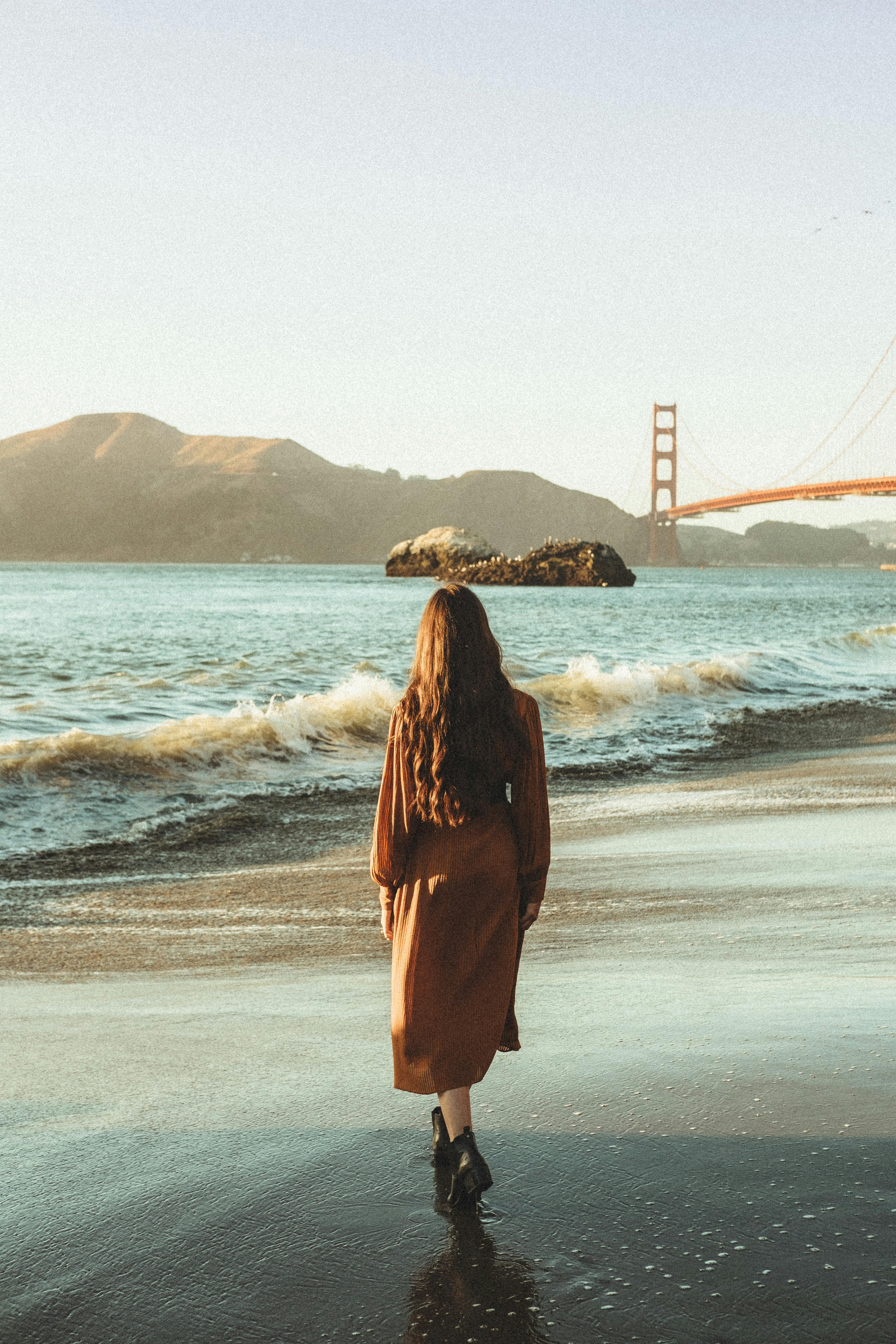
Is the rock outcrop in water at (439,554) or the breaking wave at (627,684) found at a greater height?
the rock outcrop in water at (439,554)

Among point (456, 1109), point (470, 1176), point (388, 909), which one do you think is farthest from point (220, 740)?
point (470, 1176)

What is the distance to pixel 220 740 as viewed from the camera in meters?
9.28

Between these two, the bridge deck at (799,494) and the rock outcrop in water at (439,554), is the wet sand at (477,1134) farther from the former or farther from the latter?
the rock outcrop in water at (439,554)

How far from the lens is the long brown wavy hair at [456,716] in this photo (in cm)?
242

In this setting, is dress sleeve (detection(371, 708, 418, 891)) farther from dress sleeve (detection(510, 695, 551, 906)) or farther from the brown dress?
dress sleeve (detection(510, 695, 551, 906))

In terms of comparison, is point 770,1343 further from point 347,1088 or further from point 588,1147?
point 347,1088

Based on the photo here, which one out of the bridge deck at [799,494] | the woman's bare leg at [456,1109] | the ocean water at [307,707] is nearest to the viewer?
the woman's bare leg at [456,1109]

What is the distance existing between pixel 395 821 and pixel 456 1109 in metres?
0.60

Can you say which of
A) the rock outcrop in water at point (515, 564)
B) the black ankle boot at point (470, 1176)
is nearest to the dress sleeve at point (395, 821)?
the black ankle boot at point (470, 1176)

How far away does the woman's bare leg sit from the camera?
236 centimetres

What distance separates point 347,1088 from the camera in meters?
2.77

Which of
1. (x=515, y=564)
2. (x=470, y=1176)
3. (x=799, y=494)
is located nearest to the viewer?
(x=470, y=1176)

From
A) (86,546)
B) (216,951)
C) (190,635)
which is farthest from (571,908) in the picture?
(86,546)

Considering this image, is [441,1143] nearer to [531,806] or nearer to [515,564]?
[531,806]
